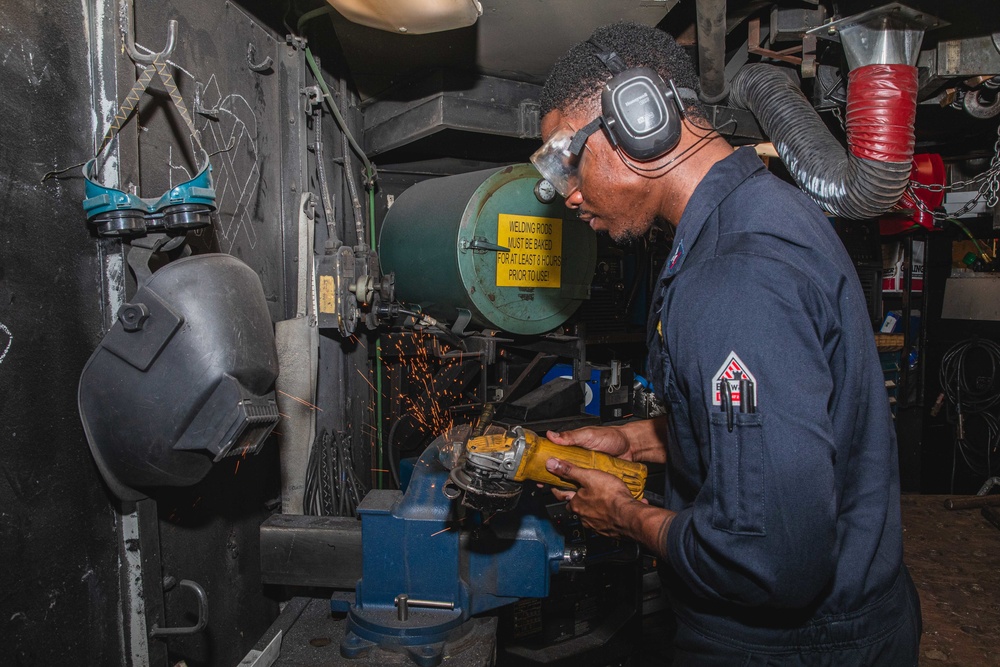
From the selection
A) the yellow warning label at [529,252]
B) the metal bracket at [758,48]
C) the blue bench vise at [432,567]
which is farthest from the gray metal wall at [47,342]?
the metal bracket at [758,48]

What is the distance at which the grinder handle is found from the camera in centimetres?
168

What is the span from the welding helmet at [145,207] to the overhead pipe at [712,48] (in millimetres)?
2050

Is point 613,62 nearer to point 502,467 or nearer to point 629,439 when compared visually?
point 502,467

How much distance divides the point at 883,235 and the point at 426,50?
435 cm

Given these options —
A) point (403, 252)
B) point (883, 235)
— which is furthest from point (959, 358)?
point (403, 252)

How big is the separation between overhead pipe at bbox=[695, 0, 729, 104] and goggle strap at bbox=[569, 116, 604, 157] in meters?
1.37

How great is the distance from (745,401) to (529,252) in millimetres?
2060

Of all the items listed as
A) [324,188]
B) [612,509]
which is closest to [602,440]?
[612,509]

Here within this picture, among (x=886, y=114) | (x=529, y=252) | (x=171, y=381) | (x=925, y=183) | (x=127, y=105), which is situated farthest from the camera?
(x=925, y=183)

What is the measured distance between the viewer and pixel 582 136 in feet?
4.90

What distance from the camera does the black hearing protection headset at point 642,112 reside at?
1.36 metres

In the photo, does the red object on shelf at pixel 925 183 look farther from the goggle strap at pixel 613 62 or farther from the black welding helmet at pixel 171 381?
the black welding helmet at pixel 171 381

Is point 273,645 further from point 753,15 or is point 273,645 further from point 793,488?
point 753,15

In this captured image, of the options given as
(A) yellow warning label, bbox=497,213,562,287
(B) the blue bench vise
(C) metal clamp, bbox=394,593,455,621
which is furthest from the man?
(A) yellow warning label, bbox=497,213,562,287
